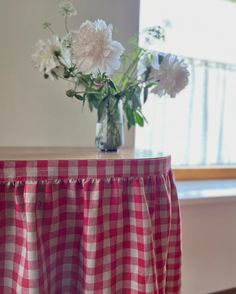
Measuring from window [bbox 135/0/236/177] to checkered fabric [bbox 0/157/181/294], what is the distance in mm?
840

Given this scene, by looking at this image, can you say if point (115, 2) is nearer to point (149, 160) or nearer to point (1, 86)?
point (1, 86)

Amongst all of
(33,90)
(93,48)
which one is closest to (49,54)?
(93,48)

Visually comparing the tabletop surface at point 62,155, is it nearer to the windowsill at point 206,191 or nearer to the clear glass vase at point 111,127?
the clear glass vase at point 111,127

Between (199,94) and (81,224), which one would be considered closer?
(81,224)

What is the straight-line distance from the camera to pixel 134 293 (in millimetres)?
793

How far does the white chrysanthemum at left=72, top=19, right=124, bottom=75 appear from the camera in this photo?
0.77 metres

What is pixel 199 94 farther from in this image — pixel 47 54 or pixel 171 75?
pixel 47 54

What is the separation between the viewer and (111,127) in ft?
3.22

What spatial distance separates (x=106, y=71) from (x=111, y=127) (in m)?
0.22

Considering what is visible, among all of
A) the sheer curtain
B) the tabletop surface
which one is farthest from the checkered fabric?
the sheer curtain

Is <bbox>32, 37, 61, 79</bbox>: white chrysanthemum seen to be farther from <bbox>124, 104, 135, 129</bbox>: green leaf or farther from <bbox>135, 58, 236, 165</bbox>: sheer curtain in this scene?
<bbox>135, 58, 236, 165</bbox>: sheer curtain

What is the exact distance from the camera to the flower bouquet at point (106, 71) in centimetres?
78

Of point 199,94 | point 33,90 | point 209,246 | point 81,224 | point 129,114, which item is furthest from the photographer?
point 199,94

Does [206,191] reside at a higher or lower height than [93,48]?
lower
